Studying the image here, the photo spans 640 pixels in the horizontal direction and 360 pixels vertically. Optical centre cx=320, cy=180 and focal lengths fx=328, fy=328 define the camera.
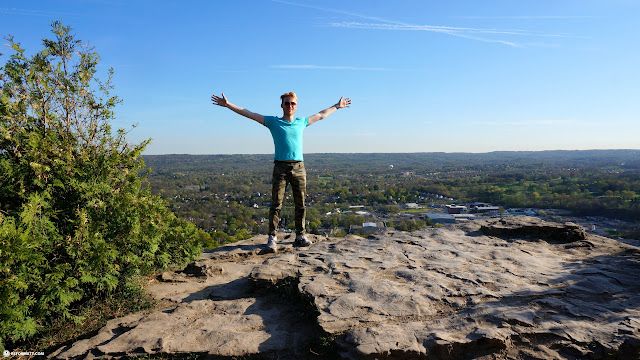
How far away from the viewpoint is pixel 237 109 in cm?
549

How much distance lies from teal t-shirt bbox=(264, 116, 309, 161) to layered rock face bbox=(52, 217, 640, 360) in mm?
1678

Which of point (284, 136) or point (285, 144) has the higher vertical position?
point (284, 136)

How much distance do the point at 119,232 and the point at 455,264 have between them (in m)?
4.82

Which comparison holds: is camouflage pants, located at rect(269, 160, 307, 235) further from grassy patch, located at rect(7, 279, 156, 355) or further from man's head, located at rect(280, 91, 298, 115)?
grassy patch, located at rect(7, 279, 156, 355)

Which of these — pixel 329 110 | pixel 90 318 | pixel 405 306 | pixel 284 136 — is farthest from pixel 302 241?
pixel 90 318

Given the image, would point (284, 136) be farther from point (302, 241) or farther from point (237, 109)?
point (302, 241)

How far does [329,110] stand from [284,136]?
1.19 metres

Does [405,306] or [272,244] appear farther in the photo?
[272,244]

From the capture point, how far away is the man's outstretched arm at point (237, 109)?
17.8 feet

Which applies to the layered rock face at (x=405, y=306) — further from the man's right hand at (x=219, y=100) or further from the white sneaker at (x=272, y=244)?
the man's right hand at (x=219, y=100)

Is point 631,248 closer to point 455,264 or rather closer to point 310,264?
point 455,264

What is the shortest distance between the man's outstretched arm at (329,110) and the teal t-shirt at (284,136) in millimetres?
426

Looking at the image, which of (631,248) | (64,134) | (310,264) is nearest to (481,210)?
(631,248)

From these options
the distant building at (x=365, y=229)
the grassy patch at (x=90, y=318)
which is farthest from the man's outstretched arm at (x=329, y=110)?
the grassy patch at (x=90, y=318)
